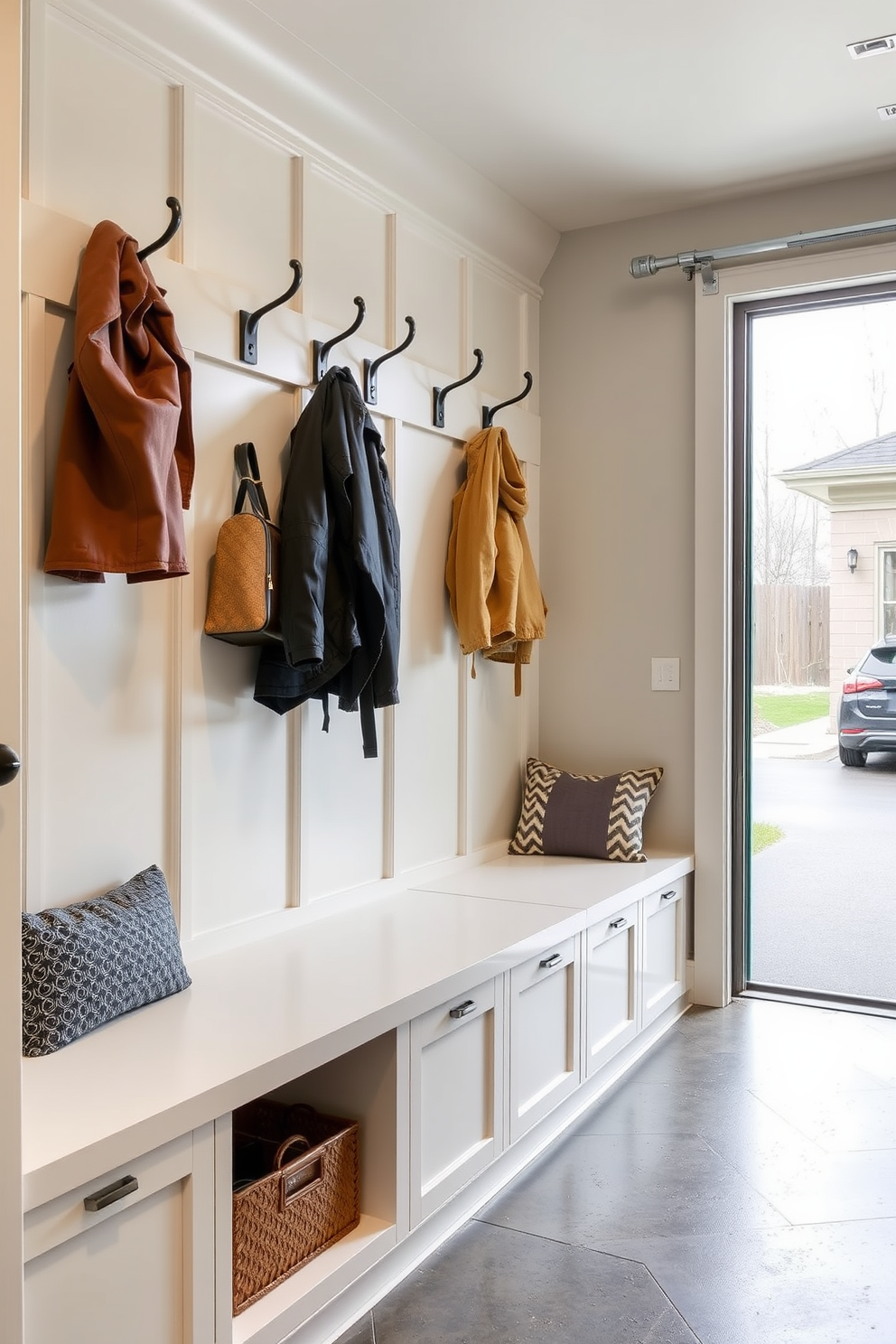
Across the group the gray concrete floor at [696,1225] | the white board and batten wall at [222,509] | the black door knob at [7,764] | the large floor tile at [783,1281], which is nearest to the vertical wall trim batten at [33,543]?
the white board and batten wall at [222,509]

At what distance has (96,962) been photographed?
188 cm

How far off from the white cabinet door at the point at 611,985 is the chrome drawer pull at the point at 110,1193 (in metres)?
1.59

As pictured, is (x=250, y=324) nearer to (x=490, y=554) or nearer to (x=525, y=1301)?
(x=490, y=554)

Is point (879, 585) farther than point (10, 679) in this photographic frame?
Yes

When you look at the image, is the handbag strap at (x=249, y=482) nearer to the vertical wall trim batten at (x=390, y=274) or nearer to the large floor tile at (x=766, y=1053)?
the vertical wall trim batten at (x=390, y=274)

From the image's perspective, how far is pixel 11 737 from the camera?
1316 millimetres

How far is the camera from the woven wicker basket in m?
1.80

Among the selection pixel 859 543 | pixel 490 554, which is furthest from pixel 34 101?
pixel 859 543

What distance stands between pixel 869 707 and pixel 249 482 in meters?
2.17

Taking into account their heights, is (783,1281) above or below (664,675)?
Answer: below

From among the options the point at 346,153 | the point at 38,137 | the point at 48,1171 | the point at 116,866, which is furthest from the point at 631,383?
the point at 48,1171

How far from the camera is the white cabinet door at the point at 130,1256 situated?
4.63 feet

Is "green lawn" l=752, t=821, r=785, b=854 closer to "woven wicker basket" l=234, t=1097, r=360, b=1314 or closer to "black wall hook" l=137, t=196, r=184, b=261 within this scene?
"woven wicker basket" l=234, t=1097, r=360, b=1314

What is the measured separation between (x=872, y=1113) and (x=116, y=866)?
198cm
